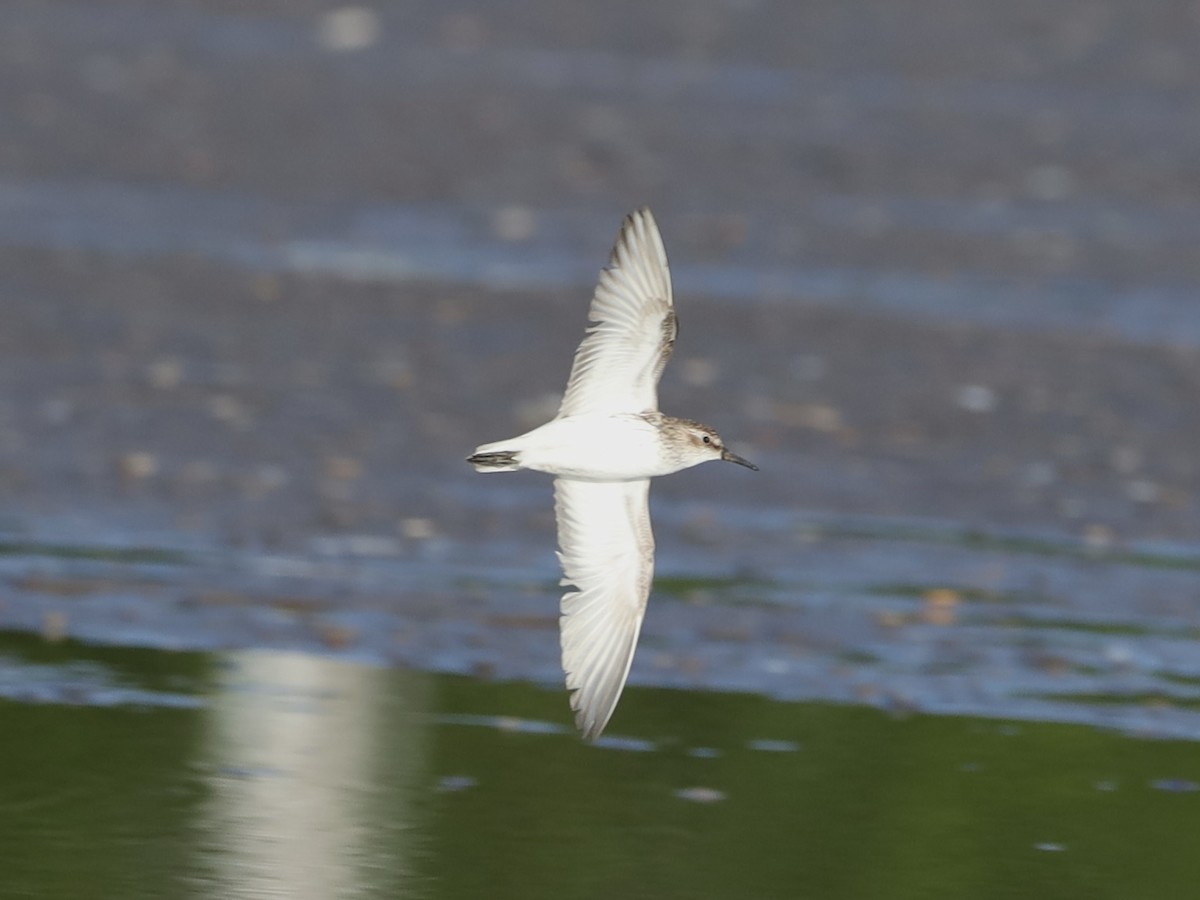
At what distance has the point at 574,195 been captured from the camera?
15203 mm

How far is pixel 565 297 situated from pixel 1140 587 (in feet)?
15.2

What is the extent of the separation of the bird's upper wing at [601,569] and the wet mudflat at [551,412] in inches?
20.7

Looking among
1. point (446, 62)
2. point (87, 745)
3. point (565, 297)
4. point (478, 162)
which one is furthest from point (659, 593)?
point (446, 62)

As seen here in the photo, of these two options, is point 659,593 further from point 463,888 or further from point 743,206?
point 743,206

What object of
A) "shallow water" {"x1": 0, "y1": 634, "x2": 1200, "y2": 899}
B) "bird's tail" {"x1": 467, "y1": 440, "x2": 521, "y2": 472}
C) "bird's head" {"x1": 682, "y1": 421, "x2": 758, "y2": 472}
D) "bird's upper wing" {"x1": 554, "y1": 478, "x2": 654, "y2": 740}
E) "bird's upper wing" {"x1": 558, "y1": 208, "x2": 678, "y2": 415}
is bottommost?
"shallow water" {"x1": 0, "y1": 634, "x2": 1200, "y2": 899}

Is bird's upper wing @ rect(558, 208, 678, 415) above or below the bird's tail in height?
above

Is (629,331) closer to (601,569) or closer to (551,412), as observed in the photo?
(601,569)

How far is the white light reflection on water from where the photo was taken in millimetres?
6234

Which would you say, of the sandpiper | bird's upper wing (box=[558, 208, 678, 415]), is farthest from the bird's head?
bird's upper wing (box=[558, 208, 678, 415])

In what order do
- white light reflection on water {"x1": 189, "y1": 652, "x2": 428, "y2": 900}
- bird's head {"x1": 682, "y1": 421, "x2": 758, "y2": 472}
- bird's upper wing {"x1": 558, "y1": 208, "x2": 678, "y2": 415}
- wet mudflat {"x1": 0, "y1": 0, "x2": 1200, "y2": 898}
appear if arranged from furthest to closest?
wet mudflat {"x1": 0, "y1": 0, "x2": 1200, "y2": 898}
bird's head {"x1": 682, "y1": 421, "x2": 758, "y2": 472}
bird's upper wing {"x1": 558, "y1": 208, "x2": 678, "y2": 415}
white light reflection on water {"x1": 189, "y1": 652, "x2": 428, "y2": 900}

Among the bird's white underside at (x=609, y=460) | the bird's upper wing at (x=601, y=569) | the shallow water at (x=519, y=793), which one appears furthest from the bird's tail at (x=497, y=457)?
the shallow water at (x=519, y=793)

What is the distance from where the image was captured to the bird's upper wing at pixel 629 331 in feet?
21.0

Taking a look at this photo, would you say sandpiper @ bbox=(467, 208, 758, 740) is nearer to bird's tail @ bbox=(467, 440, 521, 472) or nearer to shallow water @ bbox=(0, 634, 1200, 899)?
bird's tail @ bbox=(467, 440, 521, 472)

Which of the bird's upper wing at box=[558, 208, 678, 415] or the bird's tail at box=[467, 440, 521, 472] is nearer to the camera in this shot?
the bird's tail at box=[467, 440, 521, 472]
